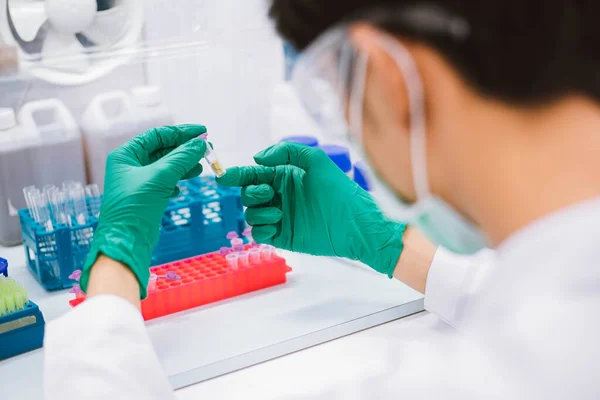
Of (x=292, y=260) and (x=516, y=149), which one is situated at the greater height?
(x=516, y=149)

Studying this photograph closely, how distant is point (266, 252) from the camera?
1.60 metres

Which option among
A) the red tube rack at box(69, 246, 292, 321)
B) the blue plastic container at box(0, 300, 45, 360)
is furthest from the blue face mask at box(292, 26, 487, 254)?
the blue plastic container at box(0, 300, 45, 360)

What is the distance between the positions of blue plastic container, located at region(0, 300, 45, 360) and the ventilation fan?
2.45 ft

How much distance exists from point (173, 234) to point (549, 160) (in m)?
1.09

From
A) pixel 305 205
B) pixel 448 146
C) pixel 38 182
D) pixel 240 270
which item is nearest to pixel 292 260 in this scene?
pixel 240 270

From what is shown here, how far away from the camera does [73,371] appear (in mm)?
938

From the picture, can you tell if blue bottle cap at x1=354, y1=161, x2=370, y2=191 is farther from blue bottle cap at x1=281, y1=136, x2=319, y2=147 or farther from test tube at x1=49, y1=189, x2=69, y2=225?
test tube at x1=49, y1=189, x2=69, y2=225

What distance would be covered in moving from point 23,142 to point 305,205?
0.82 meters

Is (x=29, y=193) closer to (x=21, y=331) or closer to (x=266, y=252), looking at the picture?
(x=21, y=331)

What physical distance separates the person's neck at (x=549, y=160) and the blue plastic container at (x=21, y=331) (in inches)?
39.0

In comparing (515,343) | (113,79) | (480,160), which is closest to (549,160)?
(480,160)

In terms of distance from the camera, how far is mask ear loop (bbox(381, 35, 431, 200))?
70cm

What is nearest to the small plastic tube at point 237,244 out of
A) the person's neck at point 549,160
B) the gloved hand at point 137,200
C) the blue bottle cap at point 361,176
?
the gloved hand at point 137,200

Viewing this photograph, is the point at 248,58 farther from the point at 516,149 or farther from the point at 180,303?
the point at 516,149
